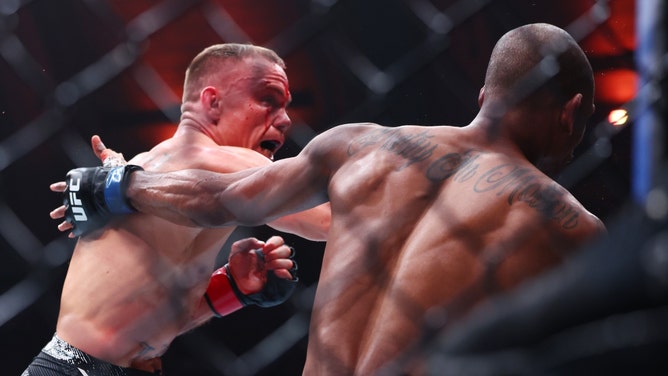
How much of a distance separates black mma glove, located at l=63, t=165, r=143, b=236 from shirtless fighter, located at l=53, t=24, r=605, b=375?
205mm

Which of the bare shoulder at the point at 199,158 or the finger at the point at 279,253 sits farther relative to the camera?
the finger at the point at 279,253

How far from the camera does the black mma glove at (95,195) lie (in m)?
1.96

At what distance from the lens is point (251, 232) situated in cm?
390

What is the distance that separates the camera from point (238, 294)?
102 inches

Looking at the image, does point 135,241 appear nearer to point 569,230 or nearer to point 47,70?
point 569,230

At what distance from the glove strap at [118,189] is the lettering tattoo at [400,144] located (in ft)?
1.90

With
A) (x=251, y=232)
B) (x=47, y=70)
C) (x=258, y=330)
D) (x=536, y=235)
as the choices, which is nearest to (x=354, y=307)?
(x=536, y=235)

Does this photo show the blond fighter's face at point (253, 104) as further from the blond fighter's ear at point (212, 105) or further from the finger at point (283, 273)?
the finger at point (283, 273)

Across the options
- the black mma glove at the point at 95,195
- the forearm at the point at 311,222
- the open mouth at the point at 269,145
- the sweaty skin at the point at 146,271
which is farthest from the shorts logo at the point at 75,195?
the open mouth at the point at 269,145

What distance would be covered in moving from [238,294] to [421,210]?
1176mm

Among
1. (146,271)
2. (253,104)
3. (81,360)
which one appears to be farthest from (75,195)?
(253,104)

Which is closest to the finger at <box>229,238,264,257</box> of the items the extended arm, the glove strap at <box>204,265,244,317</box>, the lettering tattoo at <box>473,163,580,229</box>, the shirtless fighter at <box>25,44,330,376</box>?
the shirtless fighter at <box>25,44,330,376</box>

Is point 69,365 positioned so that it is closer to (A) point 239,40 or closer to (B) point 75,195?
(B) point 75,195

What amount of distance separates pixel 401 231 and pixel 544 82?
0.52m
